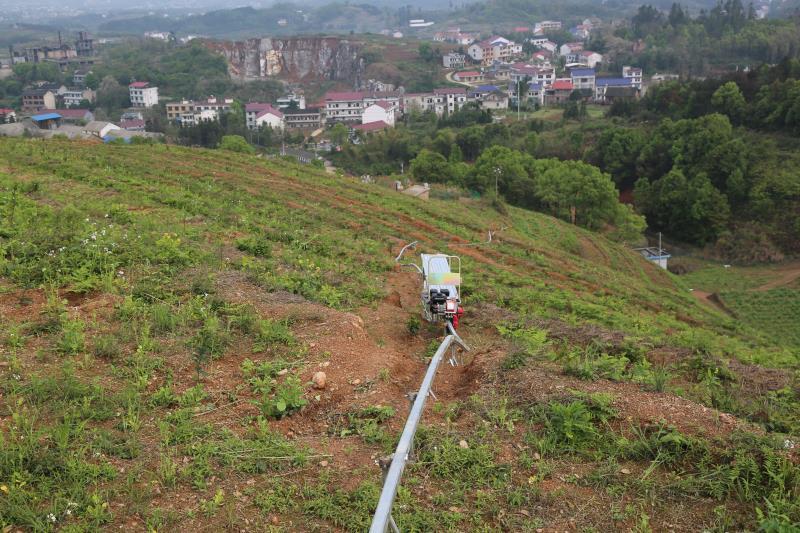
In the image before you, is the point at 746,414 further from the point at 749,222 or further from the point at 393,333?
the point at 749,222

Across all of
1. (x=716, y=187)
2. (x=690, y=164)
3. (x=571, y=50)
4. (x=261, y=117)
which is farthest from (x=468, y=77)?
(x=716, y=187)

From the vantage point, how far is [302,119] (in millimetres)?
77812

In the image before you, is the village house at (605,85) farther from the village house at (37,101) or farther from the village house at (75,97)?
the village house at (37,101)

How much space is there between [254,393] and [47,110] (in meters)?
82.7

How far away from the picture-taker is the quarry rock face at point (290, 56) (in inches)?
4409

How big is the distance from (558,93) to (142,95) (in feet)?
167

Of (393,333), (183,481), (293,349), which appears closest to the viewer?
(183,481)

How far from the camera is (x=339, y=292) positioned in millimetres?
8289

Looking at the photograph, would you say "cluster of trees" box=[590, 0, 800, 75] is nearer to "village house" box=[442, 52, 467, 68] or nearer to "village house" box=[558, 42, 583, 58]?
"village house" box=[558, 42, 583, 58]

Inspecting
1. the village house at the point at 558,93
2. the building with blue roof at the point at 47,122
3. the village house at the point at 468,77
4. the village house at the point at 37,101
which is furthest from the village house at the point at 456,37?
the building with blue roof at the point at 47,122

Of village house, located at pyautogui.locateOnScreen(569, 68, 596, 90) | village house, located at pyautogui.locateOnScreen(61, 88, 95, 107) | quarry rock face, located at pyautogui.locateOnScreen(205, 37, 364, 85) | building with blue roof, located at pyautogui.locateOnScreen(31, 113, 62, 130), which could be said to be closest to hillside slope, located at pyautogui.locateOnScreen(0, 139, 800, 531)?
building with blue roof, located at pyautogui.locateOnScreen(31, 113, 62, 130)

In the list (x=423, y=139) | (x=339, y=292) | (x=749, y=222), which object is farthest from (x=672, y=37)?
(x=339, y=292)

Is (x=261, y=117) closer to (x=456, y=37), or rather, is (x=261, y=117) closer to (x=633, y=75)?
(x=633, y=75)

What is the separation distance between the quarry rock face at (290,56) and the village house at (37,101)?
120 ft
